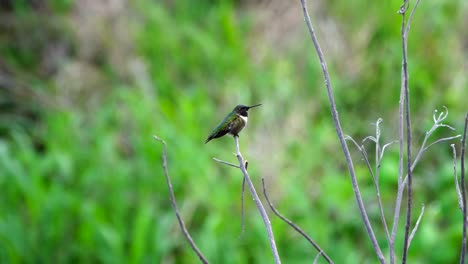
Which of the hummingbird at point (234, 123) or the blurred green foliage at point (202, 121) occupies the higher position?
the blurred green foliage at point (202, 121)

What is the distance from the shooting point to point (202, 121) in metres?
5.84

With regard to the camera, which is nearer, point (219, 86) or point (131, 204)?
point (131, 204)

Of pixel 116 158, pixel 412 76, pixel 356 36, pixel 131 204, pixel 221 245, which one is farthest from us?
pixel 356 36

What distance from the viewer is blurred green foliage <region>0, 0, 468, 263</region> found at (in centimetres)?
478

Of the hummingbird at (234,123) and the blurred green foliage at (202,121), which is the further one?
the blurred green foliage at (202,121)

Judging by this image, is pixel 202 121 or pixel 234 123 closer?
pixel 234 123

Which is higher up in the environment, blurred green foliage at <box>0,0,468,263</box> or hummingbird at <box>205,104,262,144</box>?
blurred green foliage at <box>0,0,468,263</box>

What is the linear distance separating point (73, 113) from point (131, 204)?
1449 mm

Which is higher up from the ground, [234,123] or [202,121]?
[202,121]

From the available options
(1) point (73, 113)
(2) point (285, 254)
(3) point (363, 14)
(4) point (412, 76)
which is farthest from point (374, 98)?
(1) point (73, 113)

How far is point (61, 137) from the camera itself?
5836 millimetres

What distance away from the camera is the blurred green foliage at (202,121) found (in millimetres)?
4781

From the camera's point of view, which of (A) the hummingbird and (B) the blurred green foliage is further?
(B) the blurred green foliage

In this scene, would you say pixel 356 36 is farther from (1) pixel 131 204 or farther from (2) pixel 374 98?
(1) pixel 131 204
